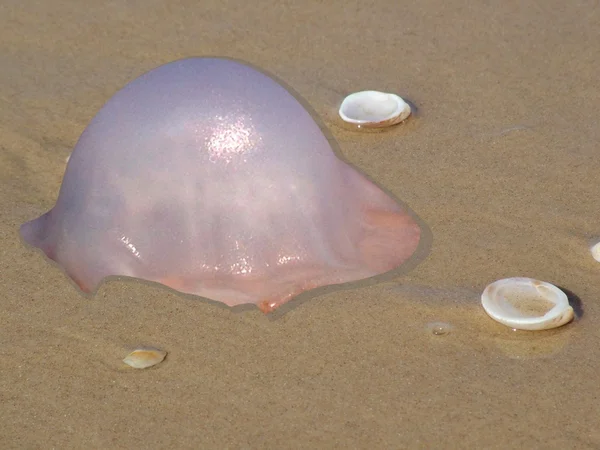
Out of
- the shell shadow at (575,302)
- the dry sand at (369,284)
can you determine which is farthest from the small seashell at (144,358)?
the shell shadow at (575,302)

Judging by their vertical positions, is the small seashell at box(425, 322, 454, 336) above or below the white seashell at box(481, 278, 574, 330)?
below

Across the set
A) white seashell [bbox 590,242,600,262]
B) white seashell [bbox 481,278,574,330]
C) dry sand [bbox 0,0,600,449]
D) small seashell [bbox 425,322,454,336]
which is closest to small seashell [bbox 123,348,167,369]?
dry sand [bbox 0,0,600,449]

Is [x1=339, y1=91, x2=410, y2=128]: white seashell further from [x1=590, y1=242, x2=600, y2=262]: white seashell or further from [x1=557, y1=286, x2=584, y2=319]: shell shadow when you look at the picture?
[x1=557, y1=286, x2=584, y2=319]: shell shadow

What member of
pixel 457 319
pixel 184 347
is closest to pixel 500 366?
pixel 457 319

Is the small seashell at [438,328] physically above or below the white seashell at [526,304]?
below

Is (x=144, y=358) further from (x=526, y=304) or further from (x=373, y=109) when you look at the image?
(x=373, y=109)

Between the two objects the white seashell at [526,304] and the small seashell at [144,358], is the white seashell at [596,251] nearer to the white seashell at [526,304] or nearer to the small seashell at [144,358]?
the white seashell at [526,304]
